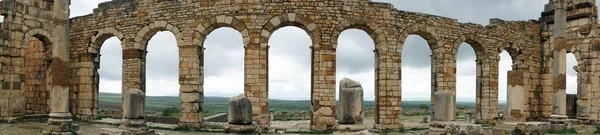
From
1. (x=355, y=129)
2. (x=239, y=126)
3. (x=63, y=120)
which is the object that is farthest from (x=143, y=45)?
(x=355, y=129)

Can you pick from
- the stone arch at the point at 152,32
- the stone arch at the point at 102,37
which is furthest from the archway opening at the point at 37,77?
the stone arch at the point at 152,32

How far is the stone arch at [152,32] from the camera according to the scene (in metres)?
17.7

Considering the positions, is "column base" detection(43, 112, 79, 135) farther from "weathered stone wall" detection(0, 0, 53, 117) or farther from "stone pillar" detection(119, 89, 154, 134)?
"weathered stone wall" detection(0, 0, 53, 117)

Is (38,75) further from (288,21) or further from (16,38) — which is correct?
(288,21)

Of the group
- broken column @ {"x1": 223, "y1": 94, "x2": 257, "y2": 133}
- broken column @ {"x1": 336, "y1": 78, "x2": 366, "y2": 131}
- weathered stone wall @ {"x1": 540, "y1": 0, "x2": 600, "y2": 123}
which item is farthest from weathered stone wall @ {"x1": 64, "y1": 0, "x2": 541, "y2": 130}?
weathered stone wall @ {"x1": 540, "y1": 0, "x2": 600, "y2": 123}

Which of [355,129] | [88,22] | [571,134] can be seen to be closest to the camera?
[355,129]

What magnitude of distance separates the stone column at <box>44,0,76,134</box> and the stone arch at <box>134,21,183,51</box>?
3.47 metres

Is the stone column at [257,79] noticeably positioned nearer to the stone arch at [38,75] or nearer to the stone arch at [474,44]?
the stone arch at [474,44]

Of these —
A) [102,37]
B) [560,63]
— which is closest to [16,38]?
[102,37]

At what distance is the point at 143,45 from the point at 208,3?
3327 millimetres

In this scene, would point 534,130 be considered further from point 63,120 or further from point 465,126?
point 63,120

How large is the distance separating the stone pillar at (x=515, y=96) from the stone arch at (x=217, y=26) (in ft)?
29.2

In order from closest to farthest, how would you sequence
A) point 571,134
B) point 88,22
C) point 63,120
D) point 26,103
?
point 63,120 < point 571,134 < point 88,22 < point 26,103

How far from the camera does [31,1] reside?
19.7 meters
